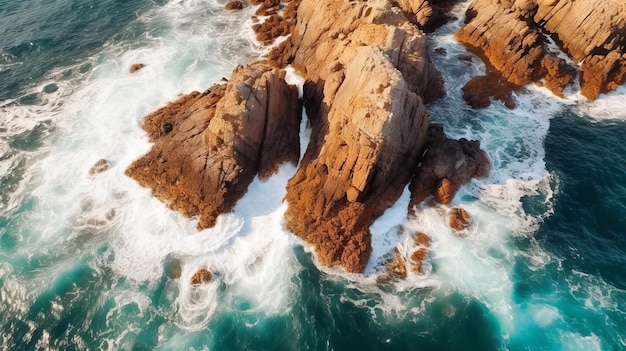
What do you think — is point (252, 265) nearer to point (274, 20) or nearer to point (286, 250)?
point (286, 250)

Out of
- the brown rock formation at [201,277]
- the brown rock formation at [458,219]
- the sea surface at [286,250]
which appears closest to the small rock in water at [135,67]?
the sea surface at [286,250]

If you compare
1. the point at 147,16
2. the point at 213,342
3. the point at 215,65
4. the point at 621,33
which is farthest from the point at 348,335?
the point at 147,16

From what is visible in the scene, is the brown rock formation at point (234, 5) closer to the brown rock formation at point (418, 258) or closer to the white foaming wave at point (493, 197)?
the white foaming wave at point (493, 197)

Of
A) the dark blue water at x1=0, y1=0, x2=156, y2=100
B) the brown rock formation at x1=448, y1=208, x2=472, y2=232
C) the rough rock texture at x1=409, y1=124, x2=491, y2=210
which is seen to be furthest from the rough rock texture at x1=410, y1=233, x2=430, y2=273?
the dark blue water at x1=0, y1=0, x2=156, y2=100

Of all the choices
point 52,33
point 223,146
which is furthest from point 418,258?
point 52,33

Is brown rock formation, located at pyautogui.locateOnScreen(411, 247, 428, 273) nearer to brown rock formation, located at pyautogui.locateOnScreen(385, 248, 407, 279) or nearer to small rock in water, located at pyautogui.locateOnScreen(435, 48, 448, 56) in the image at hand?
brown rock formation, located at pyautogui.locateOnScreen(385, 248, 407, 279)

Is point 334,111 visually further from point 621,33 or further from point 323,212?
point 621,33
